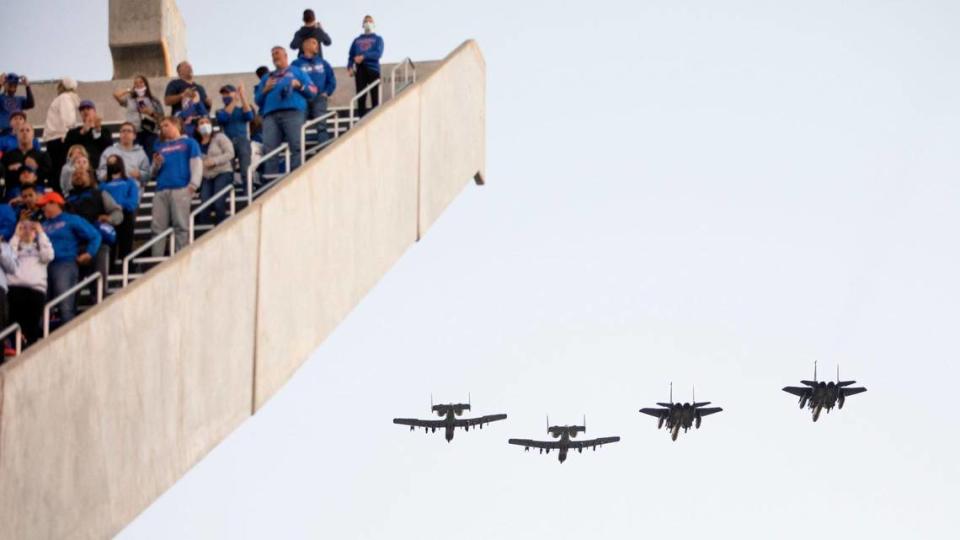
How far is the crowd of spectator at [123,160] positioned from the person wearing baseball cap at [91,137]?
0.04 ft

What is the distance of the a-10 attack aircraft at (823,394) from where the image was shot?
115812 millimetres

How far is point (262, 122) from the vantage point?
21.8 m

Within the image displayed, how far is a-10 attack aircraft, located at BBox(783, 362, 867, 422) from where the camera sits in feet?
380

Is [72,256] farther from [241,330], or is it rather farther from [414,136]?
[414,136]

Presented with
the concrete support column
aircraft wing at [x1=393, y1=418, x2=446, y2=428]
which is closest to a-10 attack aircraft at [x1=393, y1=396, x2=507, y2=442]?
aircraft wing at [x1=393, y1=418, x2=446, y2=428]

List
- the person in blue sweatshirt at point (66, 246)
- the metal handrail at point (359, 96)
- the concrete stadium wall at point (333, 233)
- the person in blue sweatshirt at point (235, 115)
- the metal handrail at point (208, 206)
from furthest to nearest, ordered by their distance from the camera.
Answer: the metal handrail at point (359, 96), the person in blue sweatshirt at point (235, 115), the concrete stadium wall at point (333, 233), the metal handrail at point (208, 206), the person in blue sweatshirt at point (66, 246)

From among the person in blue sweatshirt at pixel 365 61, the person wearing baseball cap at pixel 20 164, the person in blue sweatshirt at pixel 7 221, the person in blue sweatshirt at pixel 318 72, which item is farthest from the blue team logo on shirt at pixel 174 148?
the person in blue sweatshirt at pixel 365 61

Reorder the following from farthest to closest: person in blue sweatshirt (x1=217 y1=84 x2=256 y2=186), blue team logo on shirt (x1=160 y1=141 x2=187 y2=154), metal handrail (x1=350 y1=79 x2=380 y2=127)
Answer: metal handrail (x1=350 y1=79 x2=380 y2=127) → person in blue sweatshirt (x1=217 y1=84 x2=256 y2=186) → blue team logo on shirt (x1=160 y1=141 x2=187 y2=154)

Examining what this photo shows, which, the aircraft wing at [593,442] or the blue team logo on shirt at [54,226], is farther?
the aircraft wing at [593,442]

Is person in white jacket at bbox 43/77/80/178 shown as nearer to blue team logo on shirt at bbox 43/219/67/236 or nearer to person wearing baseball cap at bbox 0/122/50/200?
person wearing baseball cap at bbox 0/122/50/200

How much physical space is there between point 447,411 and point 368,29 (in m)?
98.9

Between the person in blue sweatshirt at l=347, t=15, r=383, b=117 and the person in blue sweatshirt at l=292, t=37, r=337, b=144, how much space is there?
90cm

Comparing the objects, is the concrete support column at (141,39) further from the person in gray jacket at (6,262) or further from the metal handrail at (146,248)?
the person in gray jacket at (6,262)

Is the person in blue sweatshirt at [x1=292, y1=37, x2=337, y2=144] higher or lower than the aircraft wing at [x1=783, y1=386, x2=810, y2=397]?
higher
